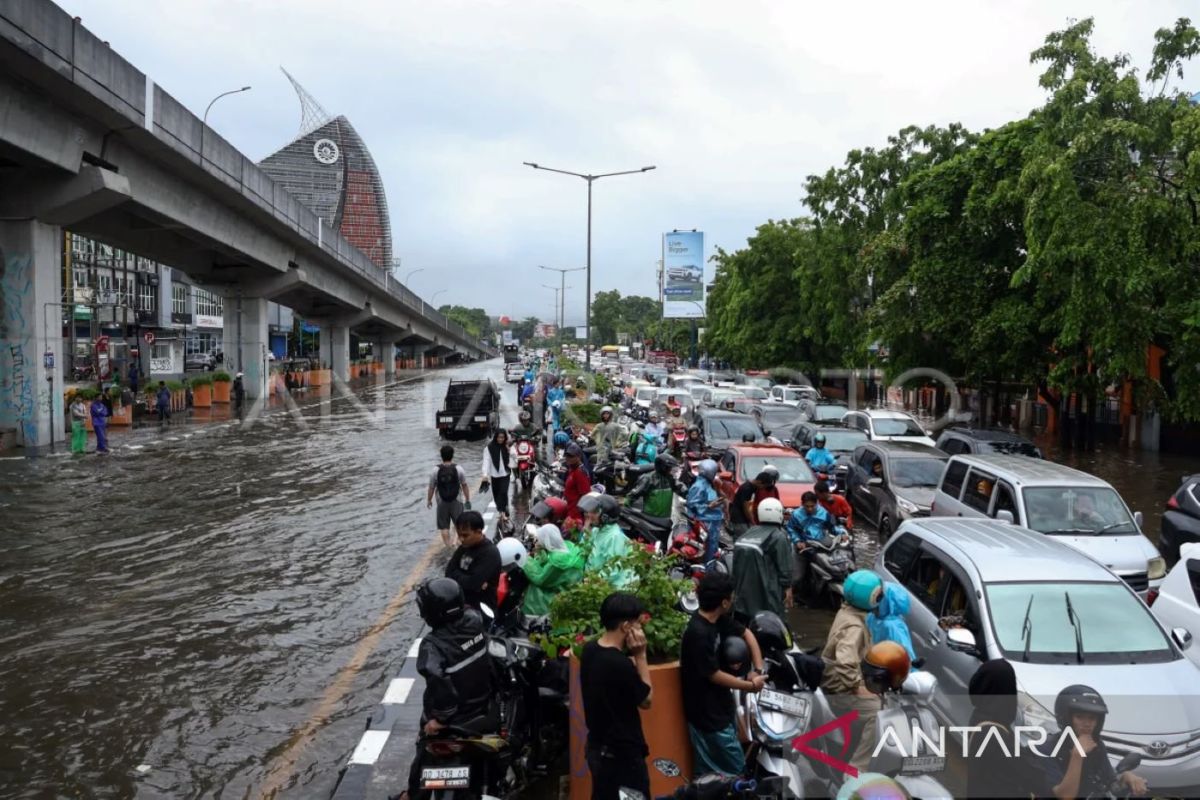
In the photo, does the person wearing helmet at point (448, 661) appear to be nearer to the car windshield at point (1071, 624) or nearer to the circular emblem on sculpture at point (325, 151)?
the car windshield at point (1071, 624)

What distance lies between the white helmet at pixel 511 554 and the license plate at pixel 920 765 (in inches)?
126

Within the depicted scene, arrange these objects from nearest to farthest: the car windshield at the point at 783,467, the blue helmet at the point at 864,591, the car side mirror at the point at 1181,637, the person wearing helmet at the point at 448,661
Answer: the person wearing helmet at the point at 448,661 → the blue helmet at the point at 864,591 → the car side mirror at the point at 1181,637 → the car windshield at the point at 783,467

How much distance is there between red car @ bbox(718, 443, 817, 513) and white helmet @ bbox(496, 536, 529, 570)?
7.05 metres

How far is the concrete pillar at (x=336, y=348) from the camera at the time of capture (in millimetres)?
60875

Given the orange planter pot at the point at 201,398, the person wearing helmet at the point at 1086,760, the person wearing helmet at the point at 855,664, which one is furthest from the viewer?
the orange planter pot at the point at 201,398

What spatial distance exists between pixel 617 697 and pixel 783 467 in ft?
33.3

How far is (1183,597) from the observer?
770 cm

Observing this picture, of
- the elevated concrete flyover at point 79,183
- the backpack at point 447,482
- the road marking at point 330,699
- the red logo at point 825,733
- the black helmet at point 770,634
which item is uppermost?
the elevated concrete flyover at point 79,183

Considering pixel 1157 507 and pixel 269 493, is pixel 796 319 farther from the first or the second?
pixel 269 493

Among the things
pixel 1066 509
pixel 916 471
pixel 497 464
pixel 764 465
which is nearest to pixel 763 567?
pixel 1066 509

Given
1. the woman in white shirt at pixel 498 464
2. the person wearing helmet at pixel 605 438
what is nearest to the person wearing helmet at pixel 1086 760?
the woman in white shirt at pixel 498 464

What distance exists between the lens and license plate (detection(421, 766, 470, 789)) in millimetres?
4746

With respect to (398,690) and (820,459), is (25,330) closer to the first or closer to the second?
(820,459)

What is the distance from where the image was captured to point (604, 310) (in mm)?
186250
